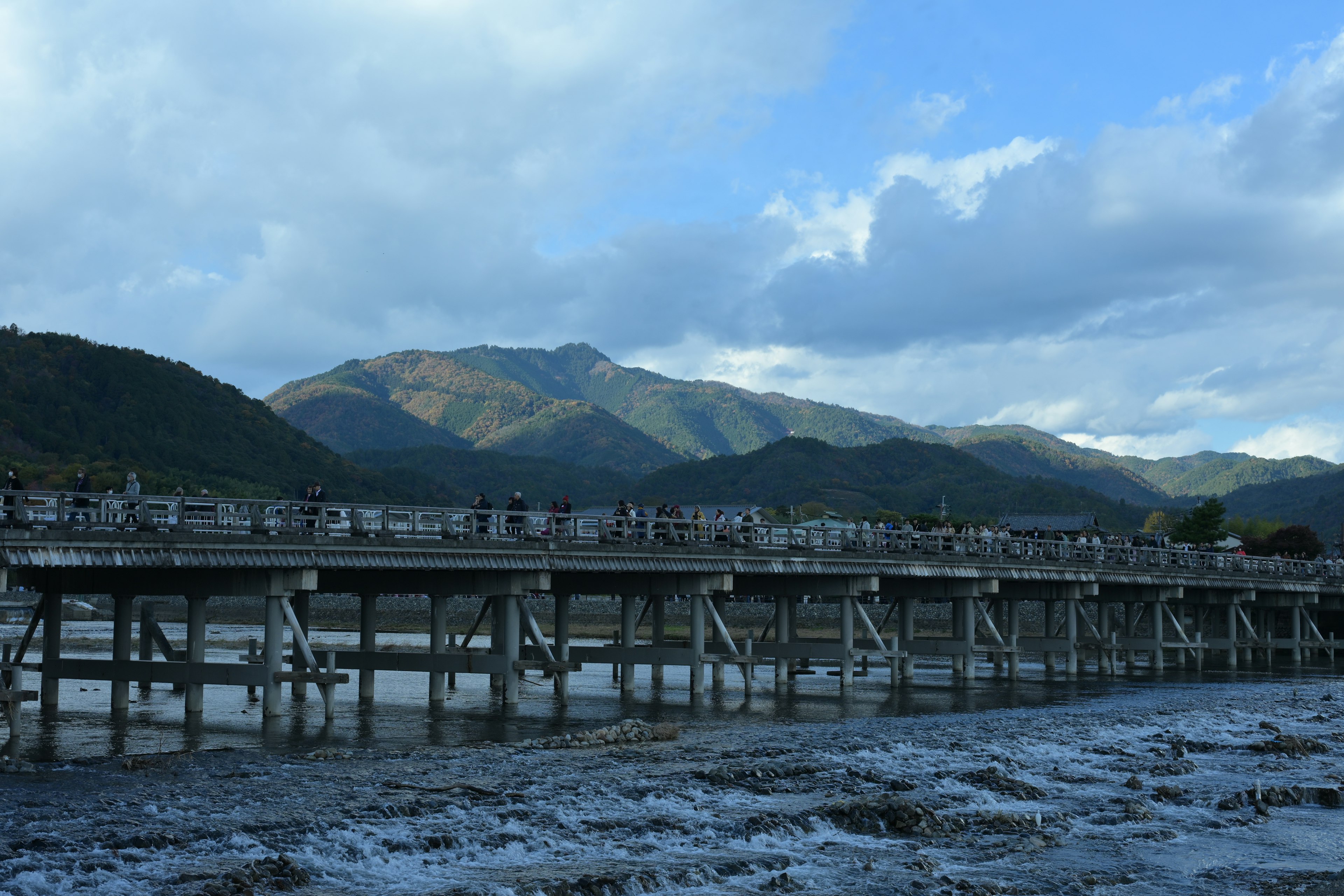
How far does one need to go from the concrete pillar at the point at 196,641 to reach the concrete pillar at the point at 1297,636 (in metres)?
60.5

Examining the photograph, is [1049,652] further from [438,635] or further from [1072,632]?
[438,635]

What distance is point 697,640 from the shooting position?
126 ft

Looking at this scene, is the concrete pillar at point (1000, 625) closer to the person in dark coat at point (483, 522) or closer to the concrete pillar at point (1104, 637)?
the concrete pillar at point (1104, 637)

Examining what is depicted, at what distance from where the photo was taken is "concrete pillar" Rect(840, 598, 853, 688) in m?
41.9

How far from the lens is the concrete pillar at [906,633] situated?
155ft

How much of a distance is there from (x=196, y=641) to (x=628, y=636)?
15828 millimetres

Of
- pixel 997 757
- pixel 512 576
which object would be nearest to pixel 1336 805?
pixel 997 757

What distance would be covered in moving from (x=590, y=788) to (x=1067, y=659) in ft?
136

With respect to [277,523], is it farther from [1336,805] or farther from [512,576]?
[1336,805]

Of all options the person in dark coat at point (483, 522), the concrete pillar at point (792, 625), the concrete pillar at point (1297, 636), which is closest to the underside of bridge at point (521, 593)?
the concrete pillar at point (792, 625)

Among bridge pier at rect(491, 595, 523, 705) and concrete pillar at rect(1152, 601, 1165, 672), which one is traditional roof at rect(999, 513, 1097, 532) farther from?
bridge pier at rect(491, 595, 523, 705)

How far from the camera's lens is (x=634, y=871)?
15.6 meters

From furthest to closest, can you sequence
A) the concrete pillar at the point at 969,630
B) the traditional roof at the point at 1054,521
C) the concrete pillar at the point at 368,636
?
the traditional roof at the point at 1054,521
the concrete pillar at the point at 969,630
the concrete pillar at the point at 368,636

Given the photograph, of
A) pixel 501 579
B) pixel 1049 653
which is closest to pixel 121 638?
pixel 501 579
